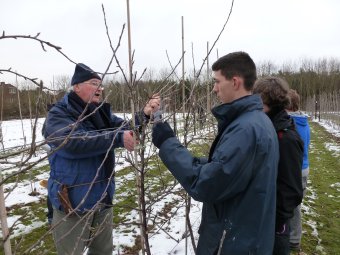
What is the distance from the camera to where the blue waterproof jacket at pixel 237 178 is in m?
1.43

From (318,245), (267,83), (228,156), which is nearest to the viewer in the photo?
(228,156)

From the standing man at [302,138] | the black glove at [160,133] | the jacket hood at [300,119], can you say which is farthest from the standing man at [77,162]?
the jacket hood at [300,119]

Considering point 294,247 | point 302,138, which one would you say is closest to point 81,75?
point 302,138

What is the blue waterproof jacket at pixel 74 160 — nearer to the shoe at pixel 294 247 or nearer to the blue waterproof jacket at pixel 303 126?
the blue waterproof jacket at pixel 303 126

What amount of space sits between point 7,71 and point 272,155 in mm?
1227

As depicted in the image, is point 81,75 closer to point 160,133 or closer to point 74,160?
point 74,160

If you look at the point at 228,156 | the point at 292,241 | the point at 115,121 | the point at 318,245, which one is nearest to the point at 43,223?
the point at 115,121

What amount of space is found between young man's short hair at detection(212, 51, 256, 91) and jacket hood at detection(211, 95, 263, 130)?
0.10 metres

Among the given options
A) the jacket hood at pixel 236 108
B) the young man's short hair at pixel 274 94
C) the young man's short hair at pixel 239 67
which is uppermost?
the young man's short hair at pixel 239 67

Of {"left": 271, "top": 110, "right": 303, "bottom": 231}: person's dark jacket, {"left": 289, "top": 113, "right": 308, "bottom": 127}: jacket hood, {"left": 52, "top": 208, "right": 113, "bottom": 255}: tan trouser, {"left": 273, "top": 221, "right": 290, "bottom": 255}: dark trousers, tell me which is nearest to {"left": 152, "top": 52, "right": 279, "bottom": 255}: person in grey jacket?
{"left": 271, "top": 110, "right": 303, "bottom": 231}: person's dark jacket

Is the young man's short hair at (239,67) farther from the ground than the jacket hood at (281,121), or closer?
farther from the ground

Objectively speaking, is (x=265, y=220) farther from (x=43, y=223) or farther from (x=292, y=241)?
(x=43, y=223)

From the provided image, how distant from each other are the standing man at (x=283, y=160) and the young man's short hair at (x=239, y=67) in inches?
27.5

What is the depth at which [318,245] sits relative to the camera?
410 centimetres
